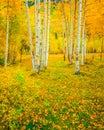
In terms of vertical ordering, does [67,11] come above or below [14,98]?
above

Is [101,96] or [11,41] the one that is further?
[11,41]

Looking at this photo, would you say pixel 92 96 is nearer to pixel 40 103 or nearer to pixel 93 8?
pixel 40 103

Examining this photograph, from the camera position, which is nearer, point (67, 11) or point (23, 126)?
point (23, 126)

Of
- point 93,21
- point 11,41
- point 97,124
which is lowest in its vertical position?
point 97,124

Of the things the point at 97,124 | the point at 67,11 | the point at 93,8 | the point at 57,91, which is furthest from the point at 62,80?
the point at 67,11

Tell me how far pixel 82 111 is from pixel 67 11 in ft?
85.0

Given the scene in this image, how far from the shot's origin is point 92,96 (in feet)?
40.3

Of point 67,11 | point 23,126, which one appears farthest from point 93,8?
point 23,126

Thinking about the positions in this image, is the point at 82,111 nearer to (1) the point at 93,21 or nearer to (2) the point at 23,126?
(2) the point at 23,126

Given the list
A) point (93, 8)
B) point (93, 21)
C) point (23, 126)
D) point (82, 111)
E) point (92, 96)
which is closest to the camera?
point (23, 126)

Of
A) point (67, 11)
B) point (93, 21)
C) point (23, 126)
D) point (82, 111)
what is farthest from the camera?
point (67, 11)

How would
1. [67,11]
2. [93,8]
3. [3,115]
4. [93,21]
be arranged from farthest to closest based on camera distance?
[67,11]
[93,21]
[93,8]
[3,115]

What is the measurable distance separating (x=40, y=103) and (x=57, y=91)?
7.30 feet

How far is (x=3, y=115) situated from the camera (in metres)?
9.50
